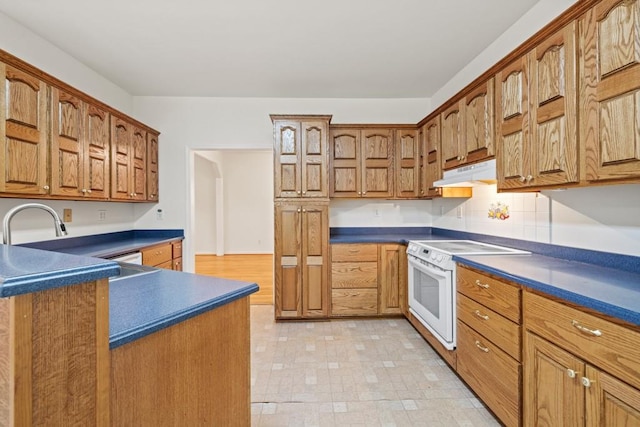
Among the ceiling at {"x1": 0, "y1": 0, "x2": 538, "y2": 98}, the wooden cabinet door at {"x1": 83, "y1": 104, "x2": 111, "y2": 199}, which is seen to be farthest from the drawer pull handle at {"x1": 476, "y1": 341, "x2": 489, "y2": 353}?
the wooden cabinet door at {"x1": 83, "y1": 104, "x2": 111, "y2": 199}

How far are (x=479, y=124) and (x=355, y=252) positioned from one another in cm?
165

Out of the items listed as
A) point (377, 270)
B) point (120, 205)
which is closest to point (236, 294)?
point (377, 270)

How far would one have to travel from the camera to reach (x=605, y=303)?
1057mm

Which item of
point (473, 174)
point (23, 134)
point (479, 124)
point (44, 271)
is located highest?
point (479, 124)

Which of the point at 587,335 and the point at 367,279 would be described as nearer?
the point at 587,335

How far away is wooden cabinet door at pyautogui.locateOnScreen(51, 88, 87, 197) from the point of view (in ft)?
7.10

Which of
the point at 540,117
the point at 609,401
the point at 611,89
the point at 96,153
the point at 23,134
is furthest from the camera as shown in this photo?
the point at 96,153

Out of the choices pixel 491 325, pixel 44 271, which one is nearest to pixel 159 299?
pixel 44 271

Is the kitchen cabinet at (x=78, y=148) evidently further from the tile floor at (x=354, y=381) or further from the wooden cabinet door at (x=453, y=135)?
the wooden cabinet door at (x=453, y=135)

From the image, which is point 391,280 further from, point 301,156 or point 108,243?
point 108,243

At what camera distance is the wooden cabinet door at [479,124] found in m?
2.10

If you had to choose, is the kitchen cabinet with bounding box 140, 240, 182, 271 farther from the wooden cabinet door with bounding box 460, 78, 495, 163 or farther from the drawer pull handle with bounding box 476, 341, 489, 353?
the wooden cabinet door with bounding box 460, 78, 495, 163

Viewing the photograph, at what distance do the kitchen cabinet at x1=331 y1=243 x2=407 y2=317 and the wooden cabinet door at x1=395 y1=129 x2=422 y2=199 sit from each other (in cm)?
68

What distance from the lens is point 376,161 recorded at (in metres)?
3.40
